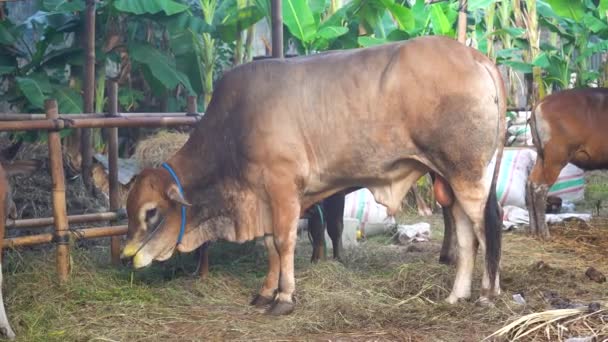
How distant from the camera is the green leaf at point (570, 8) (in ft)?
34.2

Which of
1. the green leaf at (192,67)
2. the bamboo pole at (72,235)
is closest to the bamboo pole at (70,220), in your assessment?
the bamboo pole at (72,235)

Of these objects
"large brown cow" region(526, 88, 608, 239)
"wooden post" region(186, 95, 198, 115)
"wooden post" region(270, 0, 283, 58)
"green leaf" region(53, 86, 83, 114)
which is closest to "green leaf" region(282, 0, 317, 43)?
"wooden post" region(270, 0, 283, 58)

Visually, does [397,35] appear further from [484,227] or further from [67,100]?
[484,227]

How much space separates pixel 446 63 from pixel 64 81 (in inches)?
255

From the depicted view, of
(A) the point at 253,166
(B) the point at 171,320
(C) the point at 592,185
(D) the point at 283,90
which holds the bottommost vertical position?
(C) the point at 592,185

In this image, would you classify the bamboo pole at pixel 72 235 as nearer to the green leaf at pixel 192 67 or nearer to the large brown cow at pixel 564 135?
the green leaf at pixel 192 67

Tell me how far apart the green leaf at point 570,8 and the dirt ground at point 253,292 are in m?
3.94

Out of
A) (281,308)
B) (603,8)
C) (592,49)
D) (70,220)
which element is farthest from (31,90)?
(592,49)

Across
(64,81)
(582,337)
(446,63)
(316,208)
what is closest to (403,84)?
(446,63)

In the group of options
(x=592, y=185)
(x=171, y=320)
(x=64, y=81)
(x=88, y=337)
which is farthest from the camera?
(x=592, y=185)

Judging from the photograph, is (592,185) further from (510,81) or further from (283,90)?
(283,90)

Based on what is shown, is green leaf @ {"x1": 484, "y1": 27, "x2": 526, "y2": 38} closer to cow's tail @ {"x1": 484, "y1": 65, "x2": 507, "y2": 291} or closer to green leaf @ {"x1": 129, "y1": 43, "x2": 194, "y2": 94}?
green leaf @ {"x1": 129, "y1": 43, "x2": 194, "y2": 94}

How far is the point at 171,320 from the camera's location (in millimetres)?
5660

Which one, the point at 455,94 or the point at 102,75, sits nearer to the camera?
the point at 455,94
